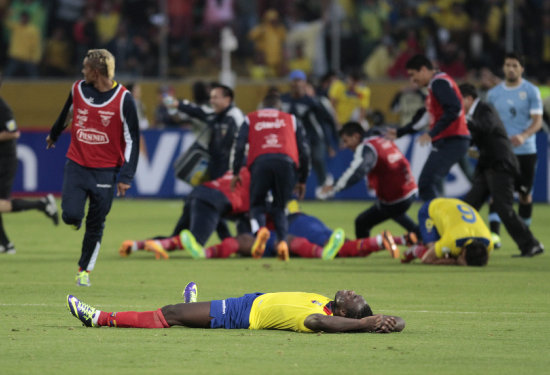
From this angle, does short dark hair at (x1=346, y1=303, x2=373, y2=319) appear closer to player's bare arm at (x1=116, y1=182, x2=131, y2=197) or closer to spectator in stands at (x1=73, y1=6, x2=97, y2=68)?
player's bare arm at (x1=116, y1=182, x2=131, y2=197)

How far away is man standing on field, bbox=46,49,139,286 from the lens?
10258 millimetres

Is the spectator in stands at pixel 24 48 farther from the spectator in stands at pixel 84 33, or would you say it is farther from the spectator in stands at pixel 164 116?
the spectator in stands at pixel 164 116

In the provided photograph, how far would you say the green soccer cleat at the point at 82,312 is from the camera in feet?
25.4

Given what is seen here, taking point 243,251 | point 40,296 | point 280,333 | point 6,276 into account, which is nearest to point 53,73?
point 243,251

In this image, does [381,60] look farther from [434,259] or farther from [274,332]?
[274,332]

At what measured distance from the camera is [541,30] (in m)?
Answer: 24.1

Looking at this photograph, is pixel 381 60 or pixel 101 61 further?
pixel 381 60

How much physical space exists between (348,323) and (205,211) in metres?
6.19

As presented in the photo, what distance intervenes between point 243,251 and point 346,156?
9.69 metres

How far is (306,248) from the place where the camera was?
13.6m

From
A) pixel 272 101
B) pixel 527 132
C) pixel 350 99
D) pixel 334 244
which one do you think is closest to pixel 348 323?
pixel 334 244

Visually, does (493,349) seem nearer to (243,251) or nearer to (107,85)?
(107,85)

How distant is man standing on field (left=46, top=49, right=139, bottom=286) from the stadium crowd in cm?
1414

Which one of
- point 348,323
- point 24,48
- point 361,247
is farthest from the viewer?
point 24,48
